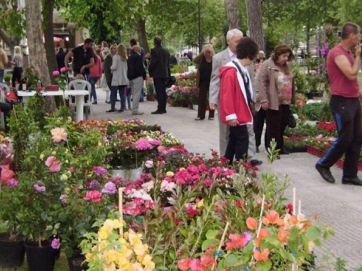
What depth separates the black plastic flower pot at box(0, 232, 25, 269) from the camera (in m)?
5.64

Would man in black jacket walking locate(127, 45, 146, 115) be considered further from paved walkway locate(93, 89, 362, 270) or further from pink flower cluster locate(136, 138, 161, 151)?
pink flower cluster locate(136, 138, 161, 151)

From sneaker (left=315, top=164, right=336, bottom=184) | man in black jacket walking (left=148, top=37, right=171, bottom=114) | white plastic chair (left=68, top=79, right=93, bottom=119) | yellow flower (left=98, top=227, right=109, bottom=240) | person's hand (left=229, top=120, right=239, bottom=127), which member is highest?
man in black jacket walking (left=148, top=37, right=171, bottom=114)

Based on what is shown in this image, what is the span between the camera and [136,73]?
1677cm

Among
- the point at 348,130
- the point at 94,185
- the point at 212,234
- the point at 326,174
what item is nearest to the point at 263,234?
A: the point at 212,234

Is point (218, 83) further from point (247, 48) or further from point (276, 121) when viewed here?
point (276, 121)

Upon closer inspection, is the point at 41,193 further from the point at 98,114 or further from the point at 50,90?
the point at 98,114

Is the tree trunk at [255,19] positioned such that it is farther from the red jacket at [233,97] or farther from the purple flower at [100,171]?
the purple flower at [100,171]

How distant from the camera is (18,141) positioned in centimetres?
888

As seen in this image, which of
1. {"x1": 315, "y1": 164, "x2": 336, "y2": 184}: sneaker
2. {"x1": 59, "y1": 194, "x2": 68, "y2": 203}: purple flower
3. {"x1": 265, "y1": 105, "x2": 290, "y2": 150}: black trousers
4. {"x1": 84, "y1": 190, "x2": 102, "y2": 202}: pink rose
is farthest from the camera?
{"x1": 265, "y1": 105, "x2": 290, "y2": 150}: black trousers

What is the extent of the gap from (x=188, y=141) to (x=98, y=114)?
569cm

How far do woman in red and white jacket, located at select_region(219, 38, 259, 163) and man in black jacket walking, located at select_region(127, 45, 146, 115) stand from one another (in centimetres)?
864

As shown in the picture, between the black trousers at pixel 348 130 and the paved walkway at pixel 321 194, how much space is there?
0.35 m

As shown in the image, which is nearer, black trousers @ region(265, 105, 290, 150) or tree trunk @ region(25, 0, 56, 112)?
black trousers @ region(265, 105, 290, 150)

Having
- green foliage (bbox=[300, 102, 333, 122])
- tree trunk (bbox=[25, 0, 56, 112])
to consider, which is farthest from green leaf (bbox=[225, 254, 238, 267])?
green foliage (bbox=[300, 102, 333, 122])
